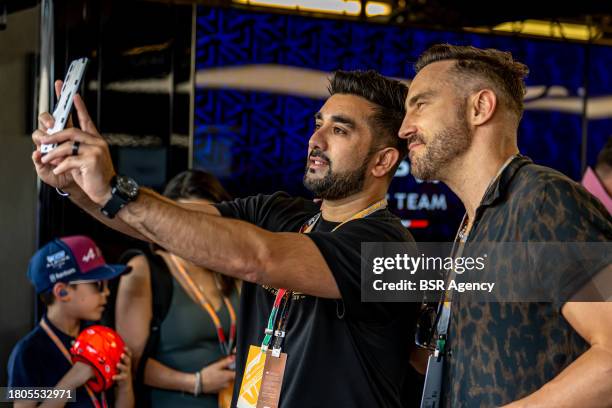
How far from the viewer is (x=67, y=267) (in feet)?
10.7

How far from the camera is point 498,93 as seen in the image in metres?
2.11

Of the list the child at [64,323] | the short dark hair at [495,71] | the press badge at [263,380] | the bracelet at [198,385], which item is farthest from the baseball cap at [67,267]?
the short dark hair at [495,71]

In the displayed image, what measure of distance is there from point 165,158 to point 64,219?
0.56m

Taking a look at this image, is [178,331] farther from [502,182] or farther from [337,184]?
[502,182]

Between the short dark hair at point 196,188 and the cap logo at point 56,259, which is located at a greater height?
the short dark hair at point 196,188

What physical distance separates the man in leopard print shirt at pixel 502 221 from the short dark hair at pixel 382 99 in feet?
0.79

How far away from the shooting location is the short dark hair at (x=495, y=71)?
6.96 ft

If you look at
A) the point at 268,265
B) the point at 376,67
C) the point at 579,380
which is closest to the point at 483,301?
the point at 579,380

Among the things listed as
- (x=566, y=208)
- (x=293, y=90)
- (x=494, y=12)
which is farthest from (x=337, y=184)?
(x=494, y=12)

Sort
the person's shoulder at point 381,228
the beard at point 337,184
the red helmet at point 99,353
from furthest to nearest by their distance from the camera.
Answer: the red helmet at point 99,353, the beard at point 337,184, the person's shoulder at point 381,228

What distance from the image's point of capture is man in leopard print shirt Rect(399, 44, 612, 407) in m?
1.69

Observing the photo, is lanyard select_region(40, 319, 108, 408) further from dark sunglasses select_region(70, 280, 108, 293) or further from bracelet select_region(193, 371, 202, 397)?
bracelet select_region(193, 371, 202, 397)

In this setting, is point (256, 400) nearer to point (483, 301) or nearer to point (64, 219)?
point (483, 301)

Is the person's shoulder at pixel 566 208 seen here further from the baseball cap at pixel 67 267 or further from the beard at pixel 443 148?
the baseball cap at pixel 67 267
